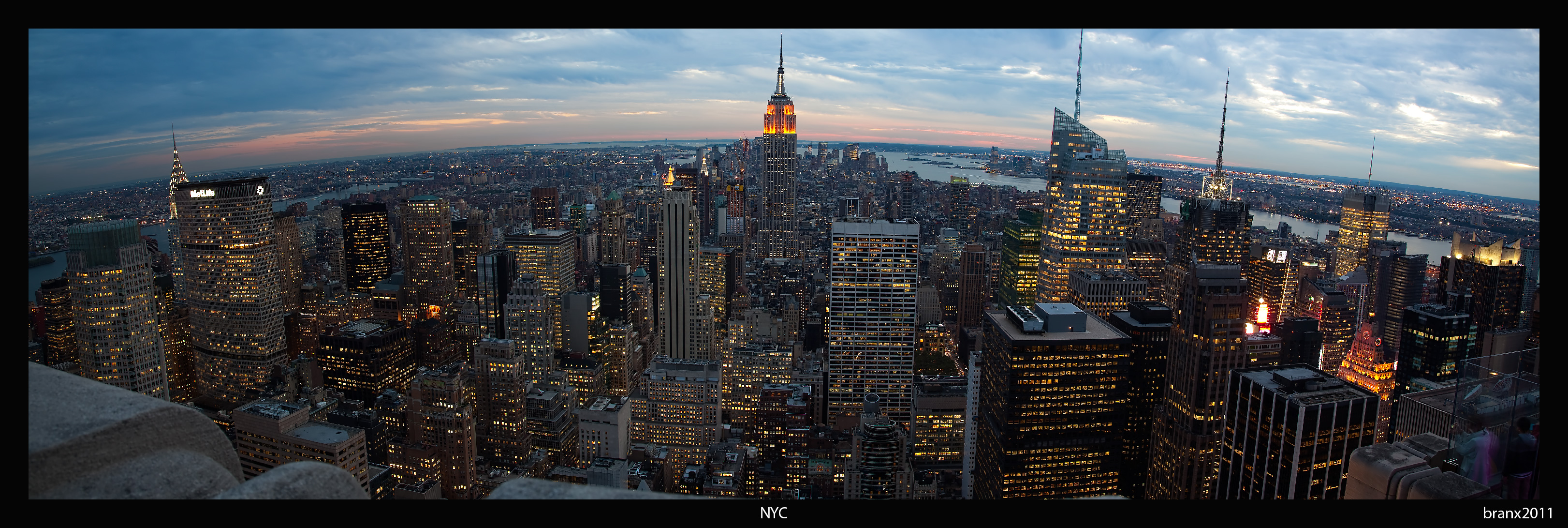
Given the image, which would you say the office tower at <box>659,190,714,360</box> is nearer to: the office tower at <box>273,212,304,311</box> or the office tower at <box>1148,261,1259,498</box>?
the office tower at <box>273,212,304,311</box>

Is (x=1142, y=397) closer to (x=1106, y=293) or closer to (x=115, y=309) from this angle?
(x=1106, y=293)

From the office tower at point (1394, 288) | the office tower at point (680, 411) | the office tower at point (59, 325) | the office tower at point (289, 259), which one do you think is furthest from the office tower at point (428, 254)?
the office tower at point (1394, 288)

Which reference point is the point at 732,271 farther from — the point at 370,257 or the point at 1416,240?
the point at 1416,240

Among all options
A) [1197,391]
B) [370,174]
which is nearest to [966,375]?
[1197,391]

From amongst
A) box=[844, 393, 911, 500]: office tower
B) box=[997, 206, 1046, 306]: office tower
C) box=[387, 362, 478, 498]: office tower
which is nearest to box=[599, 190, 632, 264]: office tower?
box=[997, 206, 1046, 306]: office tower

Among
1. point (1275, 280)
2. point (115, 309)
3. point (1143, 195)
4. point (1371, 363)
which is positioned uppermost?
point (1143, 195)

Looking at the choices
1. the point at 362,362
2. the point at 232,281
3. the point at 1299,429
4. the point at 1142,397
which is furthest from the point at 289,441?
the point at 1142,397
